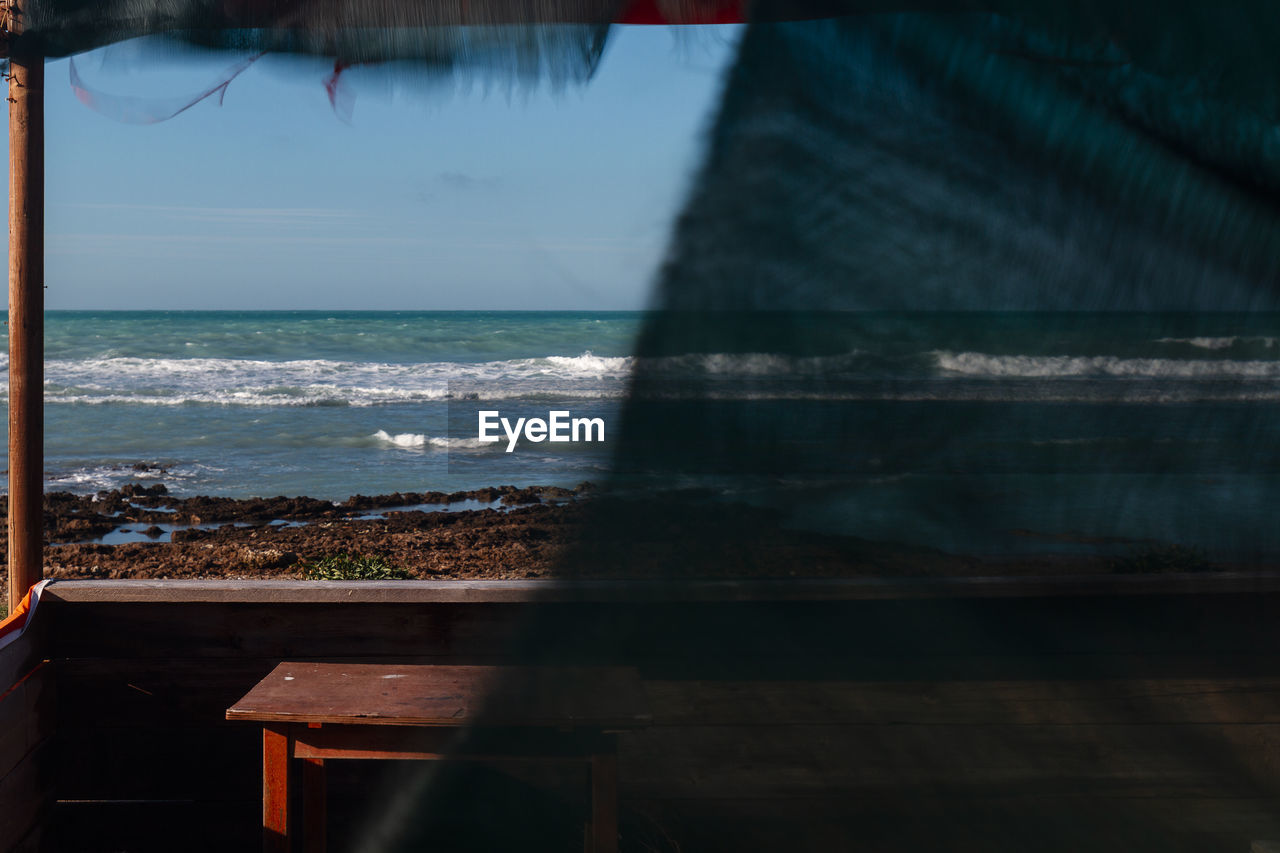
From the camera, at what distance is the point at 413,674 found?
1668 mm

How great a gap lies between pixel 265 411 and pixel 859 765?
1266cm

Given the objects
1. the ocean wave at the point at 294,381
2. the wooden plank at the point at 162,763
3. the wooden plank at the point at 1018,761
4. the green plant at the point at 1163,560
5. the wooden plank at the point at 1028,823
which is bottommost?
the ocean wave at the point at 294,381

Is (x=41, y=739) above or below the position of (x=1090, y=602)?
below

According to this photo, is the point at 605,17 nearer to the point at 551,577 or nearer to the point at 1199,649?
the point at 551,577

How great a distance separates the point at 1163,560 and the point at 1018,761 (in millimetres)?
256

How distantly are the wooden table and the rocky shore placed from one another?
0.14m

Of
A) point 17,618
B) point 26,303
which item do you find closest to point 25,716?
point 17,618

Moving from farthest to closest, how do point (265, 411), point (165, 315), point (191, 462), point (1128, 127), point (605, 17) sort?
1. point (165, 315)
2. point (265, 411)
3. point (191, 462)
4. point (605, 17)
5. point (1128, 127)

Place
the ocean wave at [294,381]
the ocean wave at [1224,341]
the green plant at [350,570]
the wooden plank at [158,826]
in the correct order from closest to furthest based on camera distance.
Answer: the ocean wave at [1224,341] → the wooden plank at [158,826] → the green plant at [350,570] → the ocean wave at [294,381]

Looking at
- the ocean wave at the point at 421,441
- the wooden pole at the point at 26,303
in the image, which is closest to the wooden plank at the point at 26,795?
the wooden pole at the point at 26,303

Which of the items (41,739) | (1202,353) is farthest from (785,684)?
(41,739)

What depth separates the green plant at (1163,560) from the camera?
2.61 ft

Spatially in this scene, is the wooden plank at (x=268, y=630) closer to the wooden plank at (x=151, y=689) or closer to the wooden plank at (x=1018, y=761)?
the wooden plank at (x=151, y=689)

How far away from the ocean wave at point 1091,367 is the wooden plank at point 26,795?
1.70m
